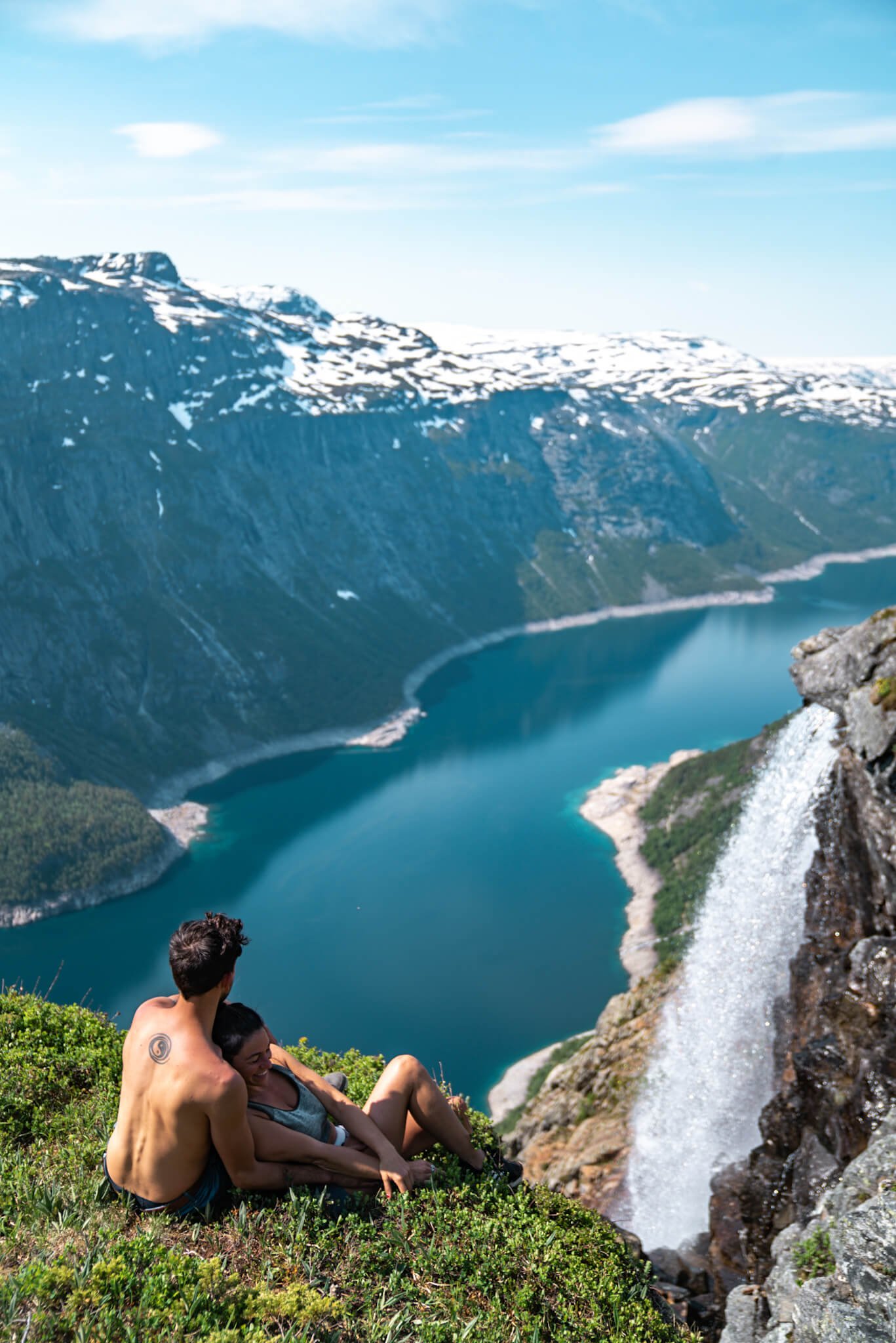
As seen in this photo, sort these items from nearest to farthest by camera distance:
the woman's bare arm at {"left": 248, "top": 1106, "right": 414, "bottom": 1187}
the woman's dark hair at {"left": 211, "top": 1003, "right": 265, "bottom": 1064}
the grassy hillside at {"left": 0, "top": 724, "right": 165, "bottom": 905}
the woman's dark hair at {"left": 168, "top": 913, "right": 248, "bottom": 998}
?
the woman's dark hair at {"left": 168, "top": 913, "right": 248, "bottom": 998} → the woman's dark hair at {"left": 211, "top": 1003, "right": 265, "bottom": 1064} → the woman's bare arm at {"left": 248, "top": 1106, "right": 414, "bottom": 1187} → the grassy hillside at {"left": 0, "top": 724, "right": 165, "bottom": 905}

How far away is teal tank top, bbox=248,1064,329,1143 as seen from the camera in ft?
32.7

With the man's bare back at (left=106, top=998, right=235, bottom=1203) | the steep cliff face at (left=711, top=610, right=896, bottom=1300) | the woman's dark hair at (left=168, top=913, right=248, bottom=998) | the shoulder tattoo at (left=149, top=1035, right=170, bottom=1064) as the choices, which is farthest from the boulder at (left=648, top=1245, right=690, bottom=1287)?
the woman's dark hair at (left=168, top=913, right=248, bottom=998)

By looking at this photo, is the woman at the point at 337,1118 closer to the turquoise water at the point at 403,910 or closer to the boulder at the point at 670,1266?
the boulder at the point at 670,1266

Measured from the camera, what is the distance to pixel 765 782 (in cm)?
3922

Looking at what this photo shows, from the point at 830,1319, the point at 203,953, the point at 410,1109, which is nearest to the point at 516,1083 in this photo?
the point at 830,1319

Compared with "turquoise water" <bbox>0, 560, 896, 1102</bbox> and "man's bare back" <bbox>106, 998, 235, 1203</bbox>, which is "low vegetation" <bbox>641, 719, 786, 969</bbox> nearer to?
"turquoise water" <bbox>0, 560, 896, 1102</bbox>

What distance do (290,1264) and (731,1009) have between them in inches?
1155

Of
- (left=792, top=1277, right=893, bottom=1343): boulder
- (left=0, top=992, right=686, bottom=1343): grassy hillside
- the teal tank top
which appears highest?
the teal tank top

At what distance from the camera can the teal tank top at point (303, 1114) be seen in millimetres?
9977

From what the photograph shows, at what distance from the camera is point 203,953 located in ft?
28.9

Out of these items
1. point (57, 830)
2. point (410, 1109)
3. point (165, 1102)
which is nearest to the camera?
point (165, 1102)

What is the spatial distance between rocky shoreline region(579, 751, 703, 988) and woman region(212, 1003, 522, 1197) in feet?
292

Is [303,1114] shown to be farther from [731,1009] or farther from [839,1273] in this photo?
[731,1009]

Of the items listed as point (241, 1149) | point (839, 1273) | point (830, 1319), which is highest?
point (241, 1149)
